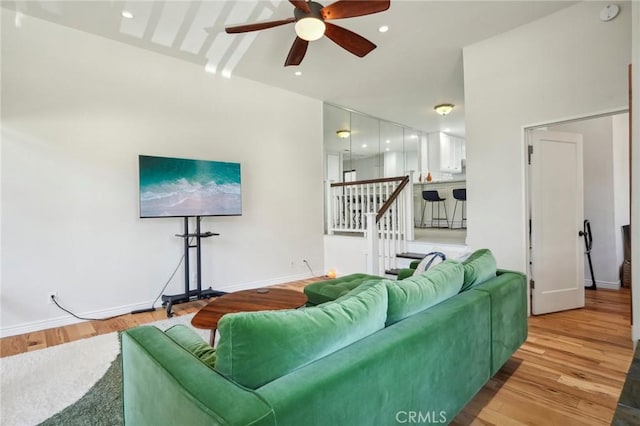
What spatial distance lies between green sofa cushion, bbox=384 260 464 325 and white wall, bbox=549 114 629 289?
11.9 feet

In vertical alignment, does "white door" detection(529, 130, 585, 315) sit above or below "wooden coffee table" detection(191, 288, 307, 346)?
above

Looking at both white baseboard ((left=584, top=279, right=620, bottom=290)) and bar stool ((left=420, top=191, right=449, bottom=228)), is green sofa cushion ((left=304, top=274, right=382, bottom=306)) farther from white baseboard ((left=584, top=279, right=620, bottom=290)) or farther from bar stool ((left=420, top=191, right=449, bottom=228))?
bar stool ((left=420, top=191, right=449, bottom=228))

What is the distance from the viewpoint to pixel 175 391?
0.90 meters

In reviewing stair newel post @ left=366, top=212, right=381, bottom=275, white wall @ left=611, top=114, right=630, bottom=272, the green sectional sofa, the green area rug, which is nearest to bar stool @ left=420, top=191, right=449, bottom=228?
stair newel post @ left=366, top=212, right=381, bottom=275

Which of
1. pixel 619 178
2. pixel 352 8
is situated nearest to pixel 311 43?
pixel 352 8

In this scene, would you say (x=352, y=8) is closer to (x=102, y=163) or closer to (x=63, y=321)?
(x=102, y=163)

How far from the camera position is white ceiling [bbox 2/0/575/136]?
2.94 metres

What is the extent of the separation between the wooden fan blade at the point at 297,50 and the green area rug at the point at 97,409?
10.1 feet

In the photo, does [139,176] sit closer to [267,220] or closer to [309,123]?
[267,220]

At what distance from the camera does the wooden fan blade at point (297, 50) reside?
9.51ft

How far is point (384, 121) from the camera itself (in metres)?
7.15

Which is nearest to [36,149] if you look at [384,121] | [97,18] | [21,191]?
[21,191]

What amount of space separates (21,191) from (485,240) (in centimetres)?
486

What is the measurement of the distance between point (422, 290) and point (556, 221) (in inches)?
113
